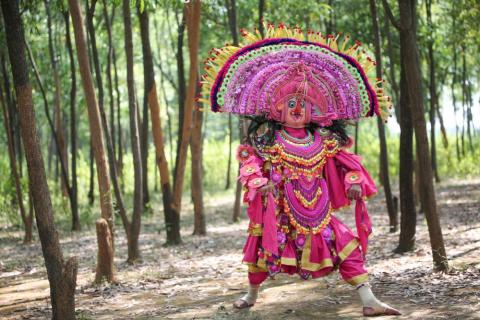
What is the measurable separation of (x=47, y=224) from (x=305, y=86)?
214cm

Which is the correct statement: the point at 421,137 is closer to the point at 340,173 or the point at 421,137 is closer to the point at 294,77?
the point at 340,173

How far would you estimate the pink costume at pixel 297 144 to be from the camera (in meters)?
4.93

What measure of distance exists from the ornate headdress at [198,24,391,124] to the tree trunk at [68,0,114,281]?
67.2 inches

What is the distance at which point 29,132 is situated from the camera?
4.29 m

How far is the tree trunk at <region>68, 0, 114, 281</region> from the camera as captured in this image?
20.8 ft

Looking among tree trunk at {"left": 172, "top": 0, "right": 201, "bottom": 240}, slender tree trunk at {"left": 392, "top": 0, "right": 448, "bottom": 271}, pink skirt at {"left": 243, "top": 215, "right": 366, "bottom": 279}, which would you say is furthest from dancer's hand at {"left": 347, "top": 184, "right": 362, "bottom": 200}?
tree trunk at {"left": 172, "top": 0, "right": 201, "bottom": 240}

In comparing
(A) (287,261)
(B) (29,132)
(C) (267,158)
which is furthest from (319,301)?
(B) (29,132)

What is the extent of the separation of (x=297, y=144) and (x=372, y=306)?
1297 mm

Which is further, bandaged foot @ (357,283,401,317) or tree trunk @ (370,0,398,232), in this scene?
tree trunk @ (370,0,398,232)

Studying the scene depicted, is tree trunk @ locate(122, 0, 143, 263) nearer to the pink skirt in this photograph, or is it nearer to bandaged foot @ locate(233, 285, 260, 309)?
bandaged foot @ locate(233, 285, 260, 309)

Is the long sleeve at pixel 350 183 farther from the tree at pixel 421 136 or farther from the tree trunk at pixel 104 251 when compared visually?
the tree trunk at pixel 104 251

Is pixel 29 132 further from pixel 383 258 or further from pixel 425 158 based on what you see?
pixel 383 258

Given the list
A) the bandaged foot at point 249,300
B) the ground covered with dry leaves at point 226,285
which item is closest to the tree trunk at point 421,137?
the ground covered with dry leaves at point 226,285

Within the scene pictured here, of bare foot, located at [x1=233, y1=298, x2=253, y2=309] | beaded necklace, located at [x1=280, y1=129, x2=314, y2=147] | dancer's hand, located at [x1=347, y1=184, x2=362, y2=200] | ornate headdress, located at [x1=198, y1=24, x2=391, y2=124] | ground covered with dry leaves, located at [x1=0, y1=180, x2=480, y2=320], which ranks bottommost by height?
ground covered with dry leaves, located at [x1=0, y1=180, x2=480, y2=320]
